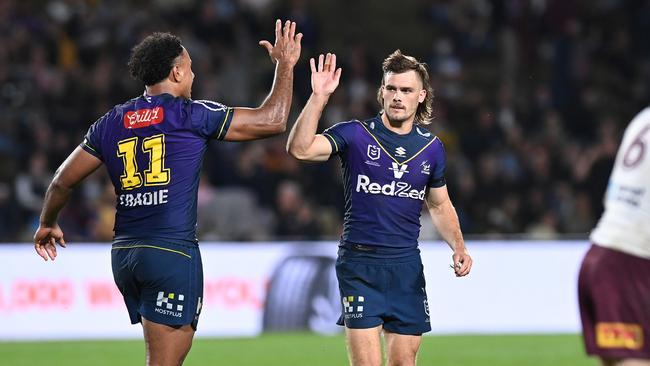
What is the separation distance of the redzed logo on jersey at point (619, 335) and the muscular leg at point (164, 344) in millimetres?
2293

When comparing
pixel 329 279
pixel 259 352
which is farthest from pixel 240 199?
pixel 259 352

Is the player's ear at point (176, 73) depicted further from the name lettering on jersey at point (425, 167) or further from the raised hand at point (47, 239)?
the name lettering on jersey at point (425, 167)

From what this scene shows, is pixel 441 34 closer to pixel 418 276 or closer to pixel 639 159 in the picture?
pixel 418 276

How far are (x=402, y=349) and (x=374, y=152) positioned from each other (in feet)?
3.91

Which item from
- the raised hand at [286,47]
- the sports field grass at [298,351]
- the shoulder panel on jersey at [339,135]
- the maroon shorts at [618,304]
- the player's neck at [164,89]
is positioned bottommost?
the sports field grass at [298,351]

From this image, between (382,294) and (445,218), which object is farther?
(445,218)

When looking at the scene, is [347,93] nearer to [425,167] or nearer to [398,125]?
[398,125]

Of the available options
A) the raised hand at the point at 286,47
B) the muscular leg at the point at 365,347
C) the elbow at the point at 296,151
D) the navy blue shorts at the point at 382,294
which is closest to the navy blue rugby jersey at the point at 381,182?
the navy blue shorts at the point at 382,294

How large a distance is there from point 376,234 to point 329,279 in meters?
7.20

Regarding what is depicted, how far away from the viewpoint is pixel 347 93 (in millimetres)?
18547

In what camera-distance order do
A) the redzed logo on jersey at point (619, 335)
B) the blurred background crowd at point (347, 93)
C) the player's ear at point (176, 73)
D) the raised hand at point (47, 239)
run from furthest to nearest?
the blurred background crowd at point (347, 93) < the raised hand at point (47, 239) < the player's ear at point (176, 73) < the redzed logo on jersey at point (619, 335)

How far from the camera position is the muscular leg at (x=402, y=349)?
7121 mm

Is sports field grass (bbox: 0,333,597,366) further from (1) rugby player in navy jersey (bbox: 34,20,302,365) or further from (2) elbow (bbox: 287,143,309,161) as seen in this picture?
(1) rugby player in navy jersey (bbox: 34,20,302,365)

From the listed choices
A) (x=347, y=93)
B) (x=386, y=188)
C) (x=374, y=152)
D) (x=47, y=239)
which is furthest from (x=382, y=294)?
(x=347, y=93)
